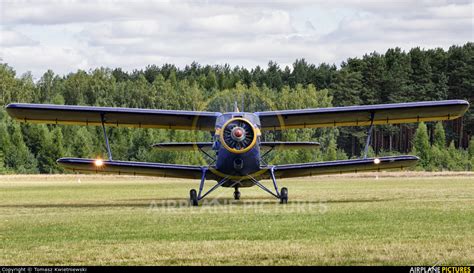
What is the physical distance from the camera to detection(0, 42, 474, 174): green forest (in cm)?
7875

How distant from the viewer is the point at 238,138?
22172 mm

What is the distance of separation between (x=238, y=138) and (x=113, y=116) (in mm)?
4138

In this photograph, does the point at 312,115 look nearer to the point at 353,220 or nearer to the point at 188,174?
the point at 188,174

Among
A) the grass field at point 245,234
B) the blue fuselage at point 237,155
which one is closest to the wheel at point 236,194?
the blue fuselage at point 237,155

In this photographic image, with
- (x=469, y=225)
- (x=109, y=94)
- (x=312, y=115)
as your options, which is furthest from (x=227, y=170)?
(x=109, y=94)

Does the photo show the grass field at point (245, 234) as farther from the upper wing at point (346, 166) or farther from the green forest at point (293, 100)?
the green forest at point (293, 100)

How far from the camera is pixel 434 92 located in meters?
107

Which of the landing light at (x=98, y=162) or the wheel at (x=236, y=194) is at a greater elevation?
the landing light at (x=98, y=162)

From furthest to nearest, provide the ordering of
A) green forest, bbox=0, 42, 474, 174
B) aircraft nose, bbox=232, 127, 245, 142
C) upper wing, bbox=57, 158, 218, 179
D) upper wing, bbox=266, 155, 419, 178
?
green forest, bbox=0, 42, 474, 174, upper wing, bbox=266, 155, 419, 178, upper wing, bbox=57, 158, 218, 179, aircraft nose, bbox=232, 127, 245, 142

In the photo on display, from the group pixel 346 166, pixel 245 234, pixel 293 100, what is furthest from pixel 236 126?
pixel 293 100

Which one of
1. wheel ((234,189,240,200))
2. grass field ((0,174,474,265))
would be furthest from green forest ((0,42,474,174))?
grass field ((0,174,474,265))

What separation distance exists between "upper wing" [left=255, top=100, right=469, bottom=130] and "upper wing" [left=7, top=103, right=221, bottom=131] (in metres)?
1.69

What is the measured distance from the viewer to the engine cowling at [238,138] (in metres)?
22.3

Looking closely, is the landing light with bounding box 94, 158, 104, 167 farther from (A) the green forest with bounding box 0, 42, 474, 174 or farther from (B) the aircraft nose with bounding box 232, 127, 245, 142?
(A) the green forest with bounding box 0, 42, 474, 174
